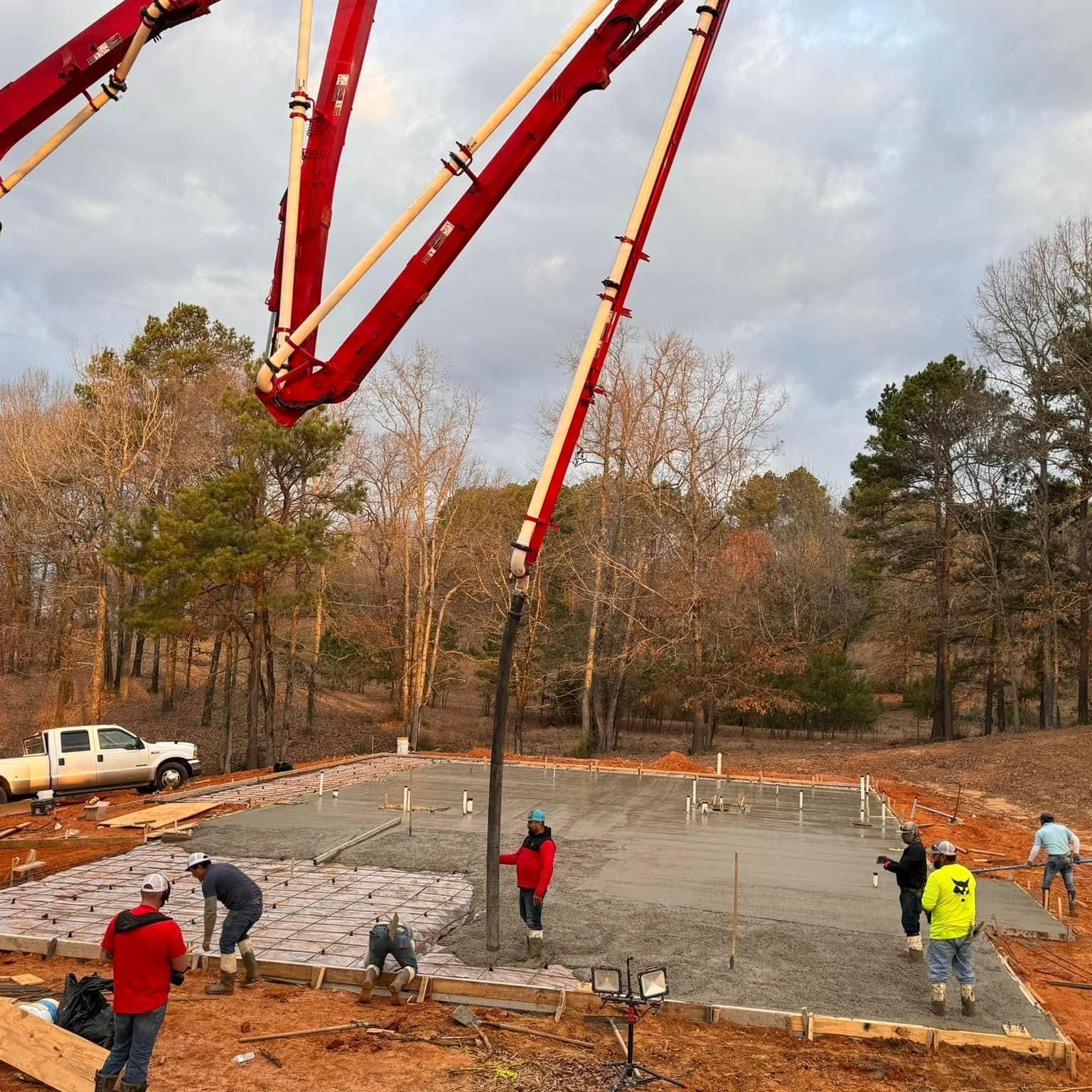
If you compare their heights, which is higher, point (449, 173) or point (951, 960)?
point (449, 173)

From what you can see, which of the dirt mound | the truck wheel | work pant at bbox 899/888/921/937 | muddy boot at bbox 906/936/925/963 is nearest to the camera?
muddy boot at bbox 906/936/925/963

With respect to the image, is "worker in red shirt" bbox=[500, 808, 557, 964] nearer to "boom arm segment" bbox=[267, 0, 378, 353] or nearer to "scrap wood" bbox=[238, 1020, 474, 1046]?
"scrap wood" bbox=[238, 1020, 474, 1046]

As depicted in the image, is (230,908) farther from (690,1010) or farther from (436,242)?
(436,242)

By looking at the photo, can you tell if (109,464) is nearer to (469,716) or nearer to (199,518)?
(199,518)

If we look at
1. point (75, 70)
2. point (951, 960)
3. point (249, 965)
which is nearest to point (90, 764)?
point (249, 965)

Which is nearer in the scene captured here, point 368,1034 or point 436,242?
point 368,1034

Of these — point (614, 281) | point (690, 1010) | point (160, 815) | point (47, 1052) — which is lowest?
point (160, 815)

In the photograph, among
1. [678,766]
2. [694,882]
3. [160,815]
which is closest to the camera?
[694,882]

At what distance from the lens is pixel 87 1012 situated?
20.4ft

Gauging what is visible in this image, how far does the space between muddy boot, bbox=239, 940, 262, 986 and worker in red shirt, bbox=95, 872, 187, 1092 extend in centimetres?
222

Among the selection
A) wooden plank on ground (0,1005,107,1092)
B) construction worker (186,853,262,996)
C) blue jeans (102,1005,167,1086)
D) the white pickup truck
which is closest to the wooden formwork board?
construction worker (186,853,262,996)

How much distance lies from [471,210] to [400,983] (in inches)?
291

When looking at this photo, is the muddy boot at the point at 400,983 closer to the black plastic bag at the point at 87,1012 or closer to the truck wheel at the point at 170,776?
the black plastic bag at the point at 87,1012

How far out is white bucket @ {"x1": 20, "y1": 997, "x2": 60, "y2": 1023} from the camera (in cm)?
608
